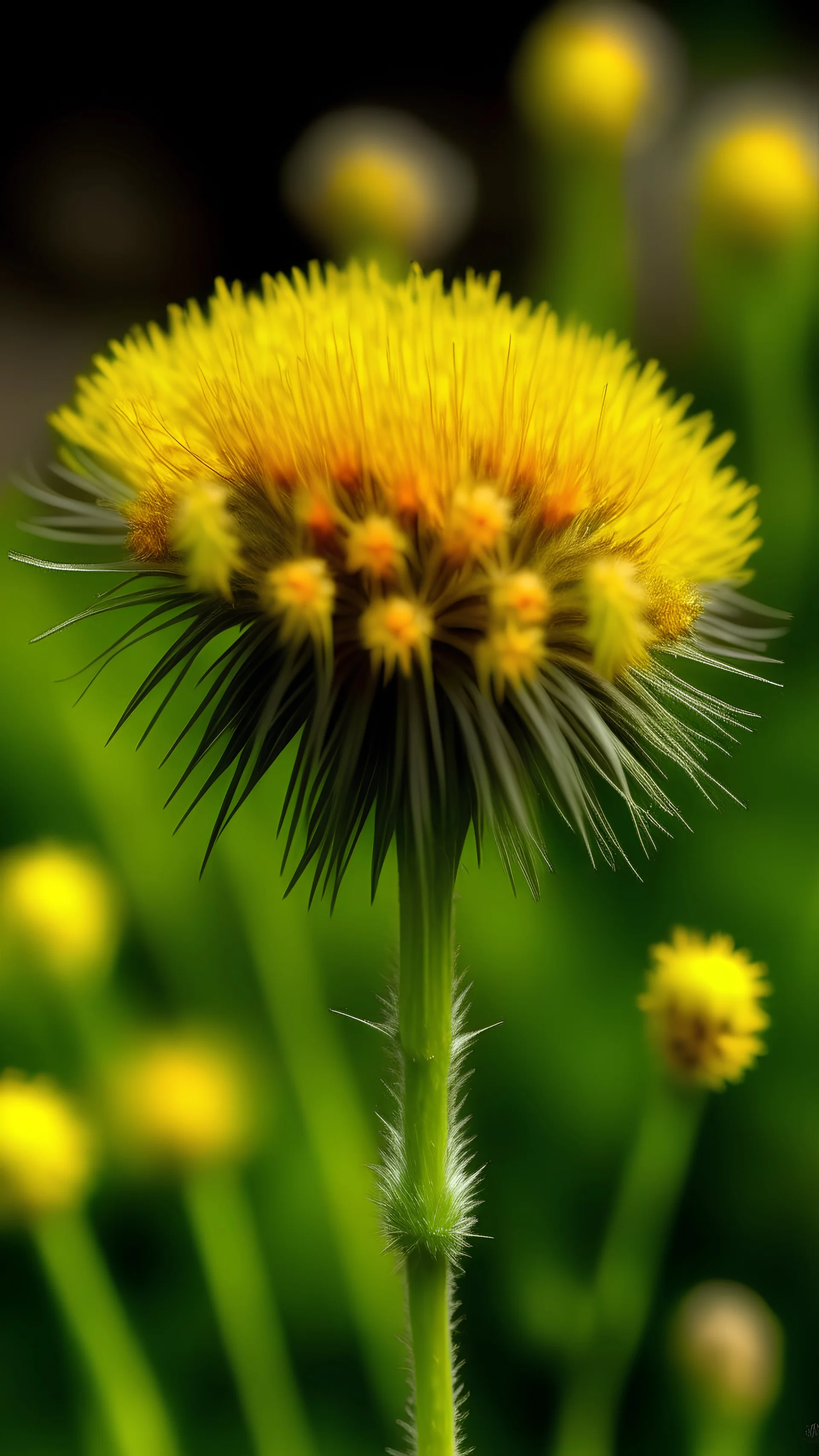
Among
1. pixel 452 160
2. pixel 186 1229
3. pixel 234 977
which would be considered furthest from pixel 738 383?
pixel 186 1229

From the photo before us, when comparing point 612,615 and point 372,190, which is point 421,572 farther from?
point 372,190

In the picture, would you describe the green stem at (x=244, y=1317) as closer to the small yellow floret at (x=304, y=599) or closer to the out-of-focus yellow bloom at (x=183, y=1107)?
the out-of-focus yellow bloom at (x=183, y=1107)

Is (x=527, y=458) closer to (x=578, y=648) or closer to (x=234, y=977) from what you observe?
(x=578, y=648)

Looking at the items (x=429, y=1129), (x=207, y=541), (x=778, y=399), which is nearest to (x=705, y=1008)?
(x=429, y=1129)

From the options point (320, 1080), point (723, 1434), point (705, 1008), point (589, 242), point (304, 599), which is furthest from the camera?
point (589, 242)

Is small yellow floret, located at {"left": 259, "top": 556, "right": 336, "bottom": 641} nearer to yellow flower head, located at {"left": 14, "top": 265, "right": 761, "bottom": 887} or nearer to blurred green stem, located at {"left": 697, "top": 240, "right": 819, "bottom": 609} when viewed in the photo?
yellow flower head, located at {"left": 14, "top": 265, "right": 761, "bottom": 887}

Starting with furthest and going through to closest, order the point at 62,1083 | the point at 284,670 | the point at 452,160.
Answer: the point at 452,160
the point at 62,1083
the point at 284,670

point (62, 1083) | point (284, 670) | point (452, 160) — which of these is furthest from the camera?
point (452, 160)
